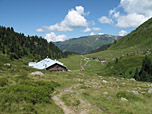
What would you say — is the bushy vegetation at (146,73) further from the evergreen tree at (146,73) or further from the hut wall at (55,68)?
the hut wall at (55,68)

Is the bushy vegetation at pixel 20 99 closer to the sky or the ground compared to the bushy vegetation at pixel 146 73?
closer to the sky

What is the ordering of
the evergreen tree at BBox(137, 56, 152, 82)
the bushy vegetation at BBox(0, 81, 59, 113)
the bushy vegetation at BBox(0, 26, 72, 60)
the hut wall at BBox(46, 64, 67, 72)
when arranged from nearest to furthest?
1. the bushy vegetation at BBox(0, 81, 59, 113)
2. the evergreen tree at BBox(137, 56, 152, 82)
3. the hut wall at BBox(46, 64, 67, 72)
4. the bushy vegetation at BBox(0, 26, 72, 60)

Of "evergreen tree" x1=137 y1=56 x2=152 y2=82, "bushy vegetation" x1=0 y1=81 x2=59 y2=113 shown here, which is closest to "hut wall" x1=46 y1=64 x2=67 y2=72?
"evergreen tree" x1=137 y1=56 x2=152 y2=82

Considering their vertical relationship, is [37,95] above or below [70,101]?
above

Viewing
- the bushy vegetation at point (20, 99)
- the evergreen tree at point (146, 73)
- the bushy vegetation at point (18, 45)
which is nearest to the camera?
the bushy vegetation at point (20, 99)

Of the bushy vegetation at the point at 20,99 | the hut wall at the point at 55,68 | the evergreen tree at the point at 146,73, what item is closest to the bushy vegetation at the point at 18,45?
the hut wall at the point at 55,68

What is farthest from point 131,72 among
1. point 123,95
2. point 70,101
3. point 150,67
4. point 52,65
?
point 70,101

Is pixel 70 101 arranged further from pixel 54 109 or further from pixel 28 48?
pixel 28 48

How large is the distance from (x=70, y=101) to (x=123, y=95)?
7.50m

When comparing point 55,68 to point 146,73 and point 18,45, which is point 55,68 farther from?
point 18,45

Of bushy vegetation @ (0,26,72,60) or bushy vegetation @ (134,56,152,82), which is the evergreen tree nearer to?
bushy vegetation @ (134,56,152,82)

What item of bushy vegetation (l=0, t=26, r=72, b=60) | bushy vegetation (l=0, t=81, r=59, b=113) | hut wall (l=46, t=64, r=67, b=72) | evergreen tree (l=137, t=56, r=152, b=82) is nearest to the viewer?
bushy vegetation (l=0, t=81, r=59, b=113)

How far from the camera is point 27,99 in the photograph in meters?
11.1

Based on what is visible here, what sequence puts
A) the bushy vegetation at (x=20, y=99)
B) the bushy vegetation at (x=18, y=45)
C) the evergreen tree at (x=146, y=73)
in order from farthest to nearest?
the bushy vegetation at (x=18, y=45), the evergreen tree at (x=146, y=73), the bushy vegetation at (x=20, y=99)
